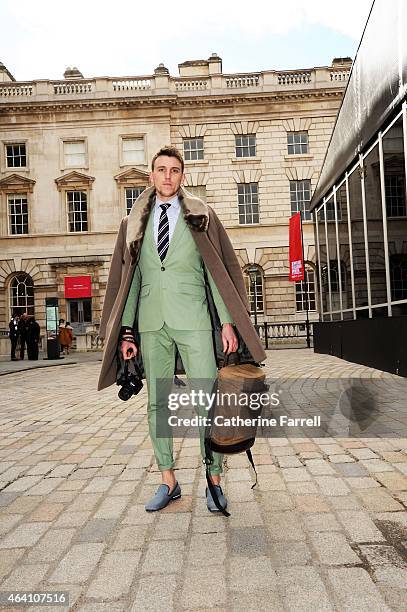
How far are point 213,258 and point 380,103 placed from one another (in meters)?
2.31

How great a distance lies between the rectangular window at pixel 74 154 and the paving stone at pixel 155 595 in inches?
1074

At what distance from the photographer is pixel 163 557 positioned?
2.32m

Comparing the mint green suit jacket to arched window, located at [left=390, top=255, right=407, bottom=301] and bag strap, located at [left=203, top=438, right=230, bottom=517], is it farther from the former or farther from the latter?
arched window, located at [left=390, top=255, right=407, bottom=301]

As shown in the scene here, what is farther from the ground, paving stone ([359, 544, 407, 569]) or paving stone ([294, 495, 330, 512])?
paving stone ([359, 544, 407, 569])

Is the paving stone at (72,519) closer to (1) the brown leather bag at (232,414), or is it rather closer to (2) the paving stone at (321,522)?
(1) the brown leather bag at (232,414)

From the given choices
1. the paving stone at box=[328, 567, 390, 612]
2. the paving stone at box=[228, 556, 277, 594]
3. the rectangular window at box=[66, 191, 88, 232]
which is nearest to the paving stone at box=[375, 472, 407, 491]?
the paving stone at box=[328, 567, 390, 612]

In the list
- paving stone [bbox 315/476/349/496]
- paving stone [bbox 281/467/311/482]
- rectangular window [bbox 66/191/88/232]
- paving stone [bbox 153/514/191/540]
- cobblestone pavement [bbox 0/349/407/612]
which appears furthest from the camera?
rectangular window [bbox 66/191/88/232]

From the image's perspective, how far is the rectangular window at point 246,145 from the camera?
27562 millimetres

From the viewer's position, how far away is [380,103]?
13.8ft

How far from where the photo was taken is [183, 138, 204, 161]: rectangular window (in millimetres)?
27609

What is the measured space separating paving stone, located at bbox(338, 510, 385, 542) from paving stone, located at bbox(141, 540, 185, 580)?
0.82 metres

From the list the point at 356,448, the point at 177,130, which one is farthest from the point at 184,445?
the point at 177,130

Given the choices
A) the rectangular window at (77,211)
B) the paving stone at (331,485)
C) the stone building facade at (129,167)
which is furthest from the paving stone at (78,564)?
the rectangular window at (77,211)

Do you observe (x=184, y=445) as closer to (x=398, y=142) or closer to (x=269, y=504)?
(x=269, y=504)
